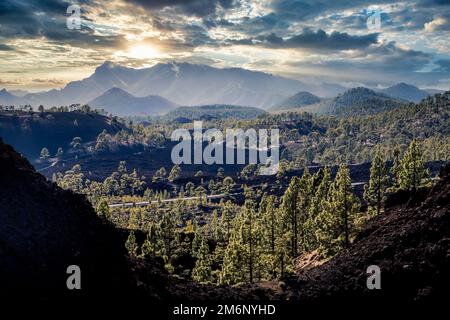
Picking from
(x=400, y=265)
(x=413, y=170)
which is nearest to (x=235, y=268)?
(x=400, y=265)

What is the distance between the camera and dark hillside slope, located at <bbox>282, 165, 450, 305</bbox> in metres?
30.2

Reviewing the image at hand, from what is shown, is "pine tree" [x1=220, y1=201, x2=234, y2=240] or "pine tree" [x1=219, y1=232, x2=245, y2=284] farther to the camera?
"pine tree" [x1=220, y1=201, x2=234, y2=240]

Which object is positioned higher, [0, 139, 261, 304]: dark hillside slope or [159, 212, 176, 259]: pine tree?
[0, 139, 261, 304]: dark hillside slope

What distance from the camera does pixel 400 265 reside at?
32.9 metres

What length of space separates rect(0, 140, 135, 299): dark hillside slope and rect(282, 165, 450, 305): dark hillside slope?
55.7 ft

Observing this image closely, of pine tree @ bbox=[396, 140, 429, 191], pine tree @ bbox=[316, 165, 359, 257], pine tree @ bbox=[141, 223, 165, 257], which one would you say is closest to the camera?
pine tree @ bbox=[316, 165, 359, 257]

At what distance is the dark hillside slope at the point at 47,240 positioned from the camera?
87.0 feet

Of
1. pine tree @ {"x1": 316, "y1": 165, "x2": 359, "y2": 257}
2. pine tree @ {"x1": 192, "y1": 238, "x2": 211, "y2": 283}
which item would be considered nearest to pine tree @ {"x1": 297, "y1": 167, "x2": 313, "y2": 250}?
pine tree @ {"x1": 316, "y1": 165, "x2": 359, "y2": 257}

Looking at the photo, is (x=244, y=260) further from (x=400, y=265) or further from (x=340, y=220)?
(x=400, y=265)

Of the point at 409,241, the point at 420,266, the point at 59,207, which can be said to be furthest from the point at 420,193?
the point at 59,207

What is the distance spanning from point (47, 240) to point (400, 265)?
1104 inches

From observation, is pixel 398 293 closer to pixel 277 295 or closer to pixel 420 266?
pixel 420 266

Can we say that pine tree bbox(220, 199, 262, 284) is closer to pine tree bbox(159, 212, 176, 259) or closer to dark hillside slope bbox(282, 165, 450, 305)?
dark hillside slope bbox(282, 165, 450, 305)

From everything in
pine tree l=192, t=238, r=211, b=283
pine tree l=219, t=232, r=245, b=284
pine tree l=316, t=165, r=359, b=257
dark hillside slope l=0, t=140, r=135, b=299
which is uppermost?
dark hillside slope l=0, t=140, r=135, b=299
